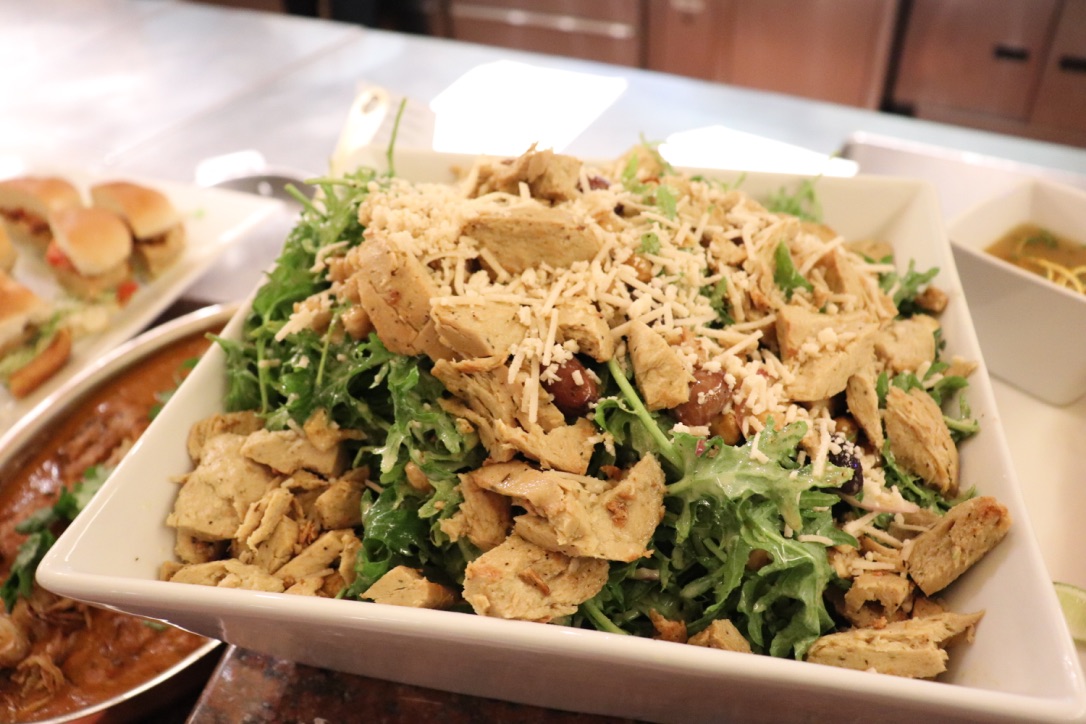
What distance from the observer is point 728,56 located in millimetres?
5078

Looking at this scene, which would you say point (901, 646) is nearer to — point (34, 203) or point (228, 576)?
point (228, 576)

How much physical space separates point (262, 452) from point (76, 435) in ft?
2.37

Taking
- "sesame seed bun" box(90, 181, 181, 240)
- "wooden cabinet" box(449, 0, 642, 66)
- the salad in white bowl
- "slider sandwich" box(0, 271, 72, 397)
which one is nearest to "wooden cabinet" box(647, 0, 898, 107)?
"wooden cabinet" box(449, 0, 642, 66)

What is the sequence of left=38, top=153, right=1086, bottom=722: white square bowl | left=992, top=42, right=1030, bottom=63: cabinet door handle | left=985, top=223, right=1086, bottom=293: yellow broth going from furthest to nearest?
left=992, top=42, right=1030, bottom=63: cabinet door handle → left=985, top=223, right=1086, bottom=293: yellow broth → left=38, top=153, right=1086, bottom=722: white square bowl

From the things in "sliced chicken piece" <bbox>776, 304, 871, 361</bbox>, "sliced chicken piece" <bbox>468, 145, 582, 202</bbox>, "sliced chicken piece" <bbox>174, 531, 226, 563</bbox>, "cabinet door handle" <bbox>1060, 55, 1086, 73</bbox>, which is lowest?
"cabinet door handle" <bbox>1060, 55, 1086, 73</bbox>

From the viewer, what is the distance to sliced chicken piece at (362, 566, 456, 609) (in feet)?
3.75

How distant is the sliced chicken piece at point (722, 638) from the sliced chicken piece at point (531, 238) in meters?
0.62

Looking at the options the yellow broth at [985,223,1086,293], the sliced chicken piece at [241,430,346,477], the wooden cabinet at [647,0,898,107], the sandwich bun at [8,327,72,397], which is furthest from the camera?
the wooden cabinet at [647,0,898,107]

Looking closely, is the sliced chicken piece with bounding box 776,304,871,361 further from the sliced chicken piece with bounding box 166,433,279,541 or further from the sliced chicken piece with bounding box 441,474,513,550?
the sliced chicken piece with bounding box 166,433,279,541

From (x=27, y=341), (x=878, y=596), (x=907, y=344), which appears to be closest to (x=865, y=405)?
(x=907, y=344)

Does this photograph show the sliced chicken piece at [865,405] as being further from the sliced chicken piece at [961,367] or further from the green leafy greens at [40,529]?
the green leafy greens at [40,529]

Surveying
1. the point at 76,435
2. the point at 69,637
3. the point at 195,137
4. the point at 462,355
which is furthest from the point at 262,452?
the point at 195,137

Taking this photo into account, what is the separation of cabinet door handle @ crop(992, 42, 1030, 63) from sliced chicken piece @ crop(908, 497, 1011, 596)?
13.9 feet

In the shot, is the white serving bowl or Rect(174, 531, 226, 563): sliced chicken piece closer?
Rect(174, 531, 226, 563): sliced chicken piece
